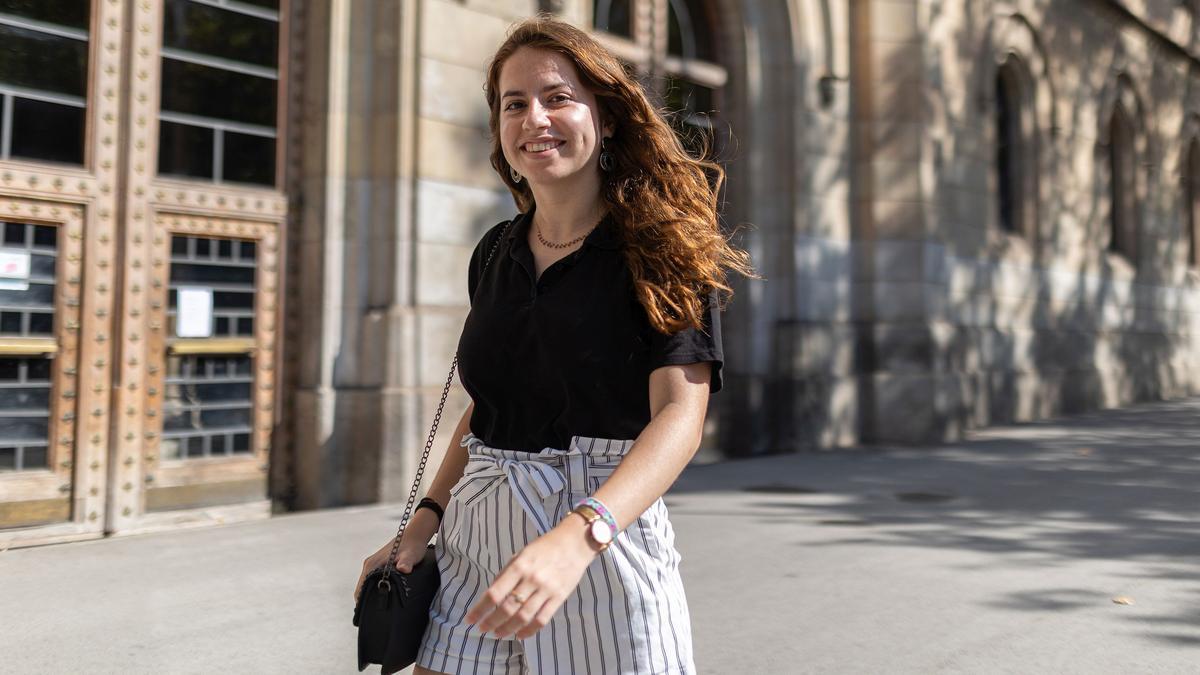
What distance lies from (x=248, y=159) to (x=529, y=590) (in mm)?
6733

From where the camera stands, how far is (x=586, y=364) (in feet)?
5.97

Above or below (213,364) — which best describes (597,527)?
below

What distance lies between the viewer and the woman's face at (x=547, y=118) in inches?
72.9

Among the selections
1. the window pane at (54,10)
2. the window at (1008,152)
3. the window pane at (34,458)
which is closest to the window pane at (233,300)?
the window pane at (34,458)

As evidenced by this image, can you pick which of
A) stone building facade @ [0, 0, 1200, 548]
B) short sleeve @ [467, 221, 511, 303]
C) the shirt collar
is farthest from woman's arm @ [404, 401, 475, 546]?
stone building facade @ [0, 0, 1200, 548]

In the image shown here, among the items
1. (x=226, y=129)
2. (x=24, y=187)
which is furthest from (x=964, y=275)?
(x=24, y=187)

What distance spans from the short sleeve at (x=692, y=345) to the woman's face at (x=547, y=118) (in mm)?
377

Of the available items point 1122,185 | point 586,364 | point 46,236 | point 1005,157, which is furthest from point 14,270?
point 1122,185

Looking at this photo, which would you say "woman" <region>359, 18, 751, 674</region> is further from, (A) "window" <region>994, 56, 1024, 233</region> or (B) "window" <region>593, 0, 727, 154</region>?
(A) "window" <region>994, 56, 1024, 233</region>

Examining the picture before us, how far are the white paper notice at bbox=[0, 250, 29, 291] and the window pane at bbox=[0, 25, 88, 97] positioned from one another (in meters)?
1.09

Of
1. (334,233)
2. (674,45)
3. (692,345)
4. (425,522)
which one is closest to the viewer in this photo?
(692,345)

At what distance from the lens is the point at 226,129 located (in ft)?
23.9

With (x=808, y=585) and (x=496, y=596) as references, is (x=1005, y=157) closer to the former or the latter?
(x=808, y=585)

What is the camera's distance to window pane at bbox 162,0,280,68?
6984mm
